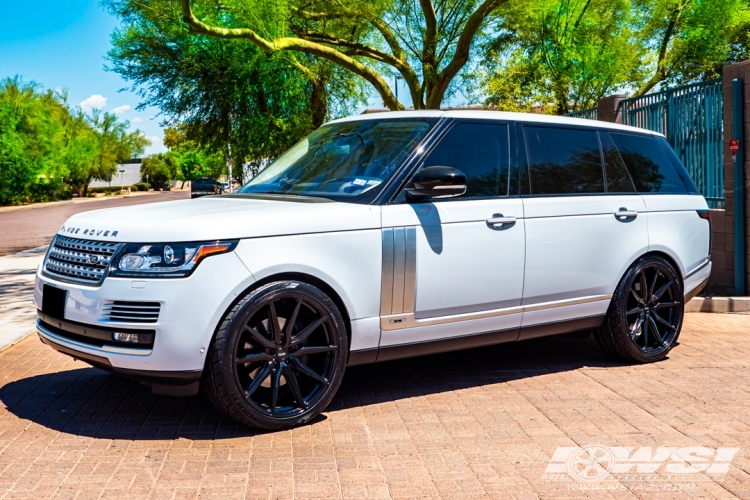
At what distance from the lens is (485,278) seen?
568 centimetres

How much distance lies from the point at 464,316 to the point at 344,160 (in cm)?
134

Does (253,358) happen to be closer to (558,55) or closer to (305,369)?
(305,369)

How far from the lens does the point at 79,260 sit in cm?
493

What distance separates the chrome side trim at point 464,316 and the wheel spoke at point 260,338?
0.77m

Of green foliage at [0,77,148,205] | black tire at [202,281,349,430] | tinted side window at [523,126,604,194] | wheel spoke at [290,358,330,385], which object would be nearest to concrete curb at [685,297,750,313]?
tinted side window at [523,126,604,194]

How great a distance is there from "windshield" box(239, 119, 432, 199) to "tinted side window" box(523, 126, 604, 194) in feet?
3.01

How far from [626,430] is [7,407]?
3920mm

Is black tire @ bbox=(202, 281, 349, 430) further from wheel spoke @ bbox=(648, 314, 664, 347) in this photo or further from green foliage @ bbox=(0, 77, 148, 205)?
green foliage @ bbox=(0, 77, 148, 205)

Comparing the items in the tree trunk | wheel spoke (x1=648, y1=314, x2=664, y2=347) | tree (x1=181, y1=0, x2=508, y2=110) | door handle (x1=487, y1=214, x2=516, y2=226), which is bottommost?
wheel spoke (x1=648, y1=314, x2=664, y2=347)

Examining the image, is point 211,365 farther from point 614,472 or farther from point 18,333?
point 18,333

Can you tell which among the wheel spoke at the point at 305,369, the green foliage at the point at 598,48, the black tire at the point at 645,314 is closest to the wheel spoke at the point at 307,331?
the wheel spoke at the point at 305,369

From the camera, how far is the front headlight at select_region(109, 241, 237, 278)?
4.58 meters

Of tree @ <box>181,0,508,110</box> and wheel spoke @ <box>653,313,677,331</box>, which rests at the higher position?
tree @ <box>181,0,508,110</box>

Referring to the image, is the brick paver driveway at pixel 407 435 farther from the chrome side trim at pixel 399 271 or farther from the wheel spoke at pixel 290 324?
the chrome side trim at pixel 399 271
